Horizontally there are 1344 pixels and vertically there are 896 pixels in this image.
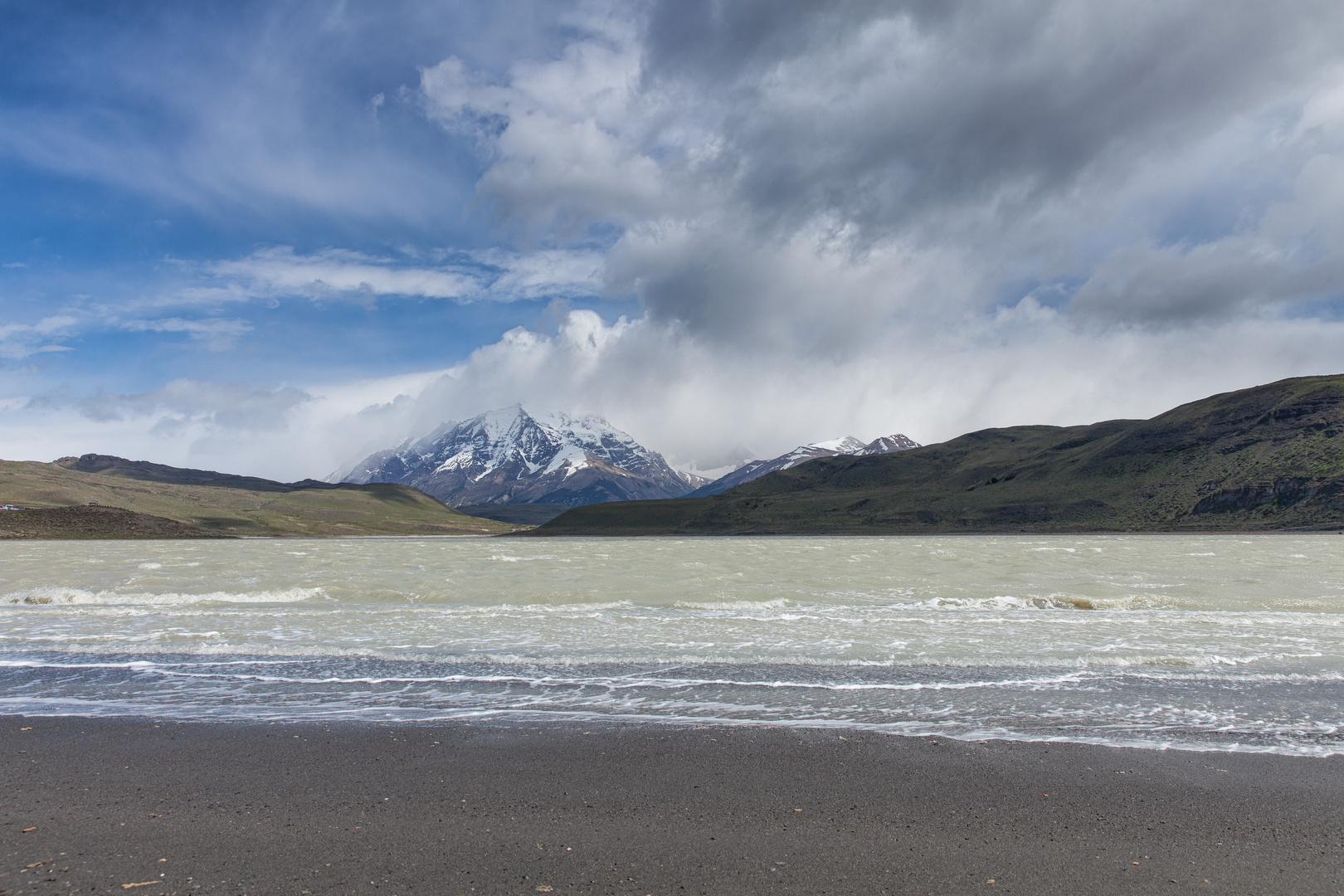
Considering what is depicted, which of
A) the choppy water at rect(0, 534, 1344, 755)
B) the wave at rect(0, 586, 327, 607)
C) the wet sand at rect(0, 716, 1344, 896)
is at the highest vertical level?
the wet sand at rect(0, 716, 1344, 896)

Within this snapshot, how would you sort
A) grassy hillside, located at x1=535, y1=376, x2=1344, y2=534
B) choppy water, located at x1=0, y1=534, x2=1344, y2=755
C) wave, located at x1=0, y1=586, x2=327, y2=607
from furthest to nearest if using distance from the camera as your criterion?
1. grassy hillside, located at x1=535, y1=376, x2=1344, y2=534
2. wave, located at x1=0, y1=586, x2=327, y2=607
3. choppy water, located at x1=0, y1=534, x2=1344, y2=755

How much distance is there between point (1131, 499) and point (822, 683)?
180395 millimetres

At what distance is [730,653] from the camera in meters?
18.6

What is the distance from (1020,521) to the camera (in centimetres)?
16762

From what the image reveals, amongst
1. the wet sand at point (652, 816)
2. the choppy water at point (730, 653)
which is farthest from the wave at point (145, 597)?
the wet sand at point (652, 816)

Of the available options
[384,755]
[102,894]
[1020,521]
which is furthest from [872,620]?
[1020,521]

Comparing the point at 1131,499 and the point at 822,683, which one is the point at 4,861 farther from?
the point at 1131,499

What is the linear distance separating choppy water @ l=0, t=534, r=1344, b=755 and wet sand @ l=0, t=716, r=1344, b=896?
68.9 inches

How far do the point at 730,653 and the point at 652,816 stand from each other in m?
10.7

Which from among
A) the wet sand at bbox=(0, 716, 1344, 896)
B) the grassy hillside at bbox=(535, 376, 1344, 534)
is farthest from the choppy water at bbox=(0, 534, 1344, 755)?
the grassy hillside at bbox=(535, 376, 1344, 534)

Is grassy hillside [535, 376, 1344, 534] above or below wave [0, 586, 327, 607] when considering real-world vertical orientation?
above

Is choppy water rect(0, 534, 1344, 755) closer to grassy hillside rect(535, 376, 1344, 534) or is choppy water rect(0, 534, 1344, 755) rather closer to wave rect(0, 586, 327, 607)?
wave rect(0, 586, 327, 607)

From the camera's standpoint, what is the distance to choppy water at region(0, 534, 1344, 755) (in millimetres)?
12773

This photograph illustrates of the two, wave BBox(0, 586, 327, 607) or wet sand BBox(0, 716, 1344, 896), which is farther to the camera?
wave BBox(0, 586, 327, 607)
